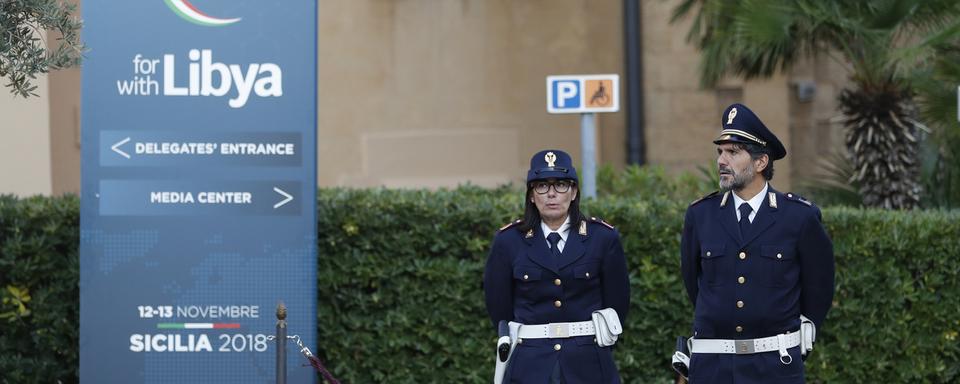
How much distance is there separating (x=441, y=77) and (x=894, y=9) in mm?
5976

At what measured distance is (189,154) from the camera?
27.3ft

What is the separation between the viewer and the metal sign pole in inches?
391

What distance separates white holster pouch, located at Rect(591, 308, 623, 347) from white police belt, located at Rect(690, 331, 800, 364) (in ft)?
1.61

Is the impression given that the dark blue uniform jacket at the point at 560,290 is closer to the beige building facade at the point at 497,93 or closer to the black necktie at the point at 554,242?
the black necktie at the point at 554,242

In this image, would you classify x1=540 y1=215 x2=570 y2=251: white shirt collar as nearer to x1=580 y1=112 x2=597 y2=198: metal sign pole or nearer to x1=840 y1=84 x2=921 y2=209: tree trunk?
x1=580 y1=112 x2=597 y2=198: metal sign pole

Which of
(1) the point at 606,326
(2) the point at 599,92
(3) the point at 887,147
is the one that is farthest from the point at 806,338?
(3) the point at 887,147

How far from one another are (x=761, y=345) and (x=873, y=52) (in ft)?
20.0

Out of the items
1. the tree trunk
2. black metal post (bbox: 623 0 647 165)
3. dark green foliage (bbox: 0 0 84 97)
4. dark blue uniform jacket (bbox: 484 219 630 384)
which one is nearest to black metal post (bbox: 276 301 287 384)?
dark blue uniform jacket (bbox: 484 219 630 384)

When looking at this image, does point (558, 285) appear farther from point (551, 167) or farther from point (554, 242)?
point (551, 167)

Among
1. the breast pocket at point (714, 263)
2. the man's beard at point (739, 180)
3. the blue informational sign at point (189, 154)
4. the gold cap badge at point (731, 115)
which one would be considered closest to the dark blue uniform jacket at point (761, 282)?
the breast pocket at point (714, 263)

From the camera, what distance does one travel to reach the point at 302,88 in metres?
8.34

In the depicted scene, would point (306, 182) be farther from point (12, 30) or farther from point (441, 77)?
point (441, 77)

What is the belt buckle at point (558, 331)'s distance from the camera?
7051 mm

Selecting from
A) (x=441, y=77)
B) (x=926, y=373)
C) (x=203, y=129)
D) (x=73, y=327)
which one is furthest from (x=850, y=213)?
(x=441, y=77)
